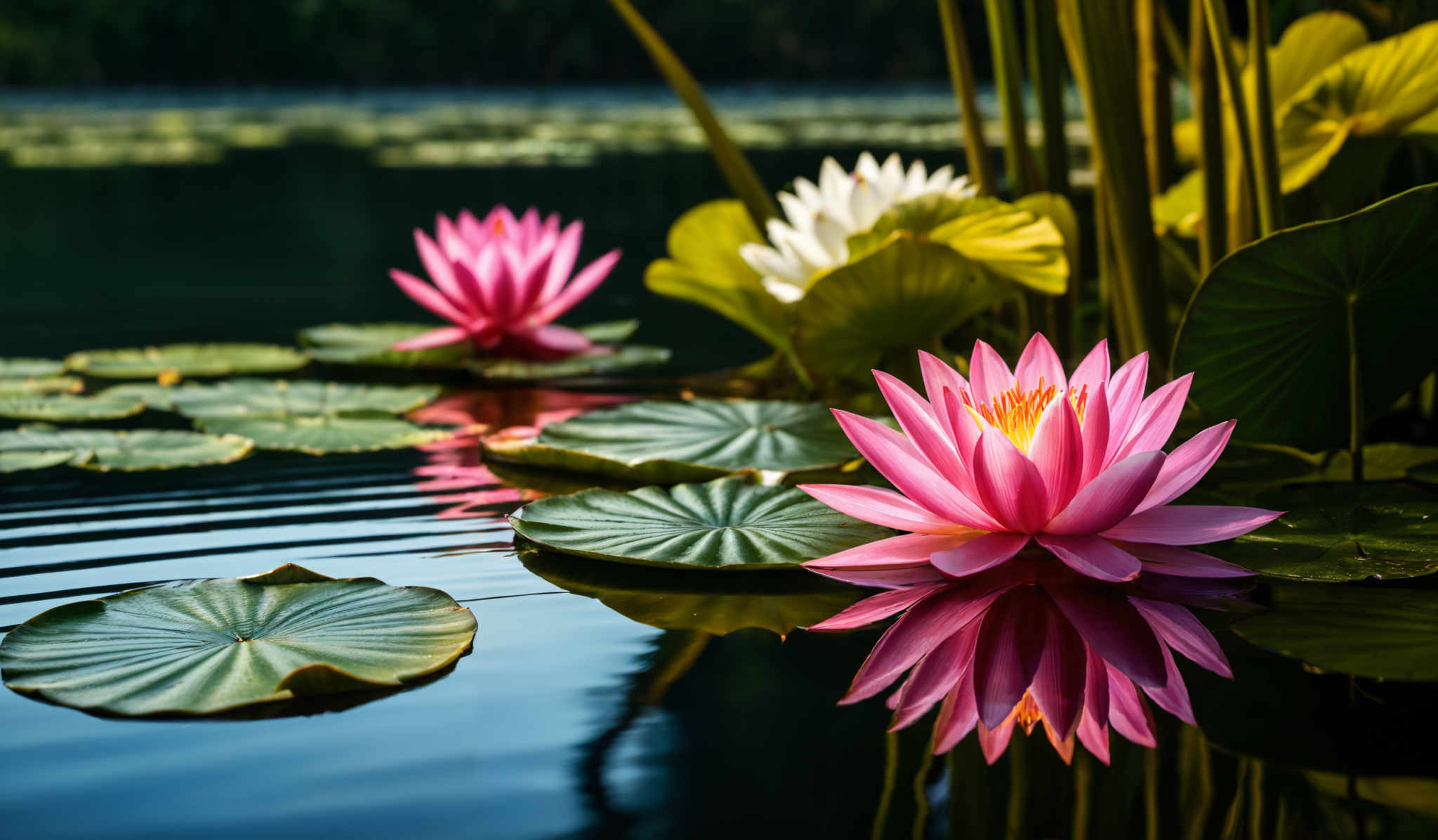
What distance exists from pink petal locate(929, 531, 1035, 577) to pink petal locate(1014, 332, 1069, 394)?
0.14m

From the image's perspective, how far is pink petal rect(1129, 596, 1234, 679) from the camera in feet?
2.68

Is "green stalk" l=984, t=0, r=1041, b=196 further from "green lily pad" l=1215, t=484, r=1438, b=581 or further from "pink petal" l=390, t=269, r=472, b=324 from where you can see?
"pink petal" l=390, t=269, r=472, b=324

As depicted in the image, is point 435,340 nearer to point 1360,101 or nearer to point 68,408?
point 68,408

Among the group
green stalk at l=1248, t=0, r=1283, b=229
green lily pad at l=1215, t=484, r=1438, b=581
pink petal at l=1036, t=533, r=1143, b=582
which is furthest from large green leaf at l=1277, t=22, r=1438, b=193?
pink petal at l=1036, t=533, r=1143, b=582

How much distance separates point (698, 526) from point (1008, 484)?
11.5 inches

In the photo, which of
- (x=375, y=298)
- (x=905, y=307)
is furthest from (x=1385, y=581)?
(x=375, y=298)

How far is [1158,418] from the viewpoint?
960 mm

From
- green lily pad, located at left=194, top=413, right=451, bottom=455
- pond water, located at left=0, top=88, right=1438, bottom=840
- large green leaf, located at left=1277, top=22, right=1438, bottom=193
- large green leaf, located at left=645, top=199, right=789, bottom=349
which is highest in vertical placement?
large green leaf, located at left=1277, top=22, right=1438, bottom=193

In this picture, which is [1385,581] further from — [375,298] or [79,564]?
[375,298]

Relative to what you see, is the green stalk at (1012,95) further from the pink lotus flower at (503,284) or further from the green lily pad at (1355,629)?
the green lily pad at (1355,629)

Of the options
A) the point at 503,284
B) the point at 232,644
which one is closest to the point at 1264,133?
the point at 232,644

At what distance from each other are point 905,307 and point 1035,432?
610mm

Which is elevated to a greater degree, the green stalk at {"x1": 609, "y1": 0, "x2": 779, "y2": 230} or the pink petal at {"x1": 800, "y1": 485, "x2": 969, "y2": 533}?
the green stalk at {"x1": 609, "y1": 0, "x2": 779, "y2": 230}

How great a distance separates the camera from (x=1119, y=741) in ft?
2.32
